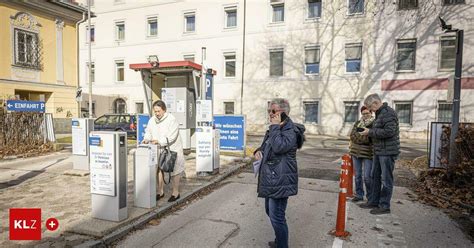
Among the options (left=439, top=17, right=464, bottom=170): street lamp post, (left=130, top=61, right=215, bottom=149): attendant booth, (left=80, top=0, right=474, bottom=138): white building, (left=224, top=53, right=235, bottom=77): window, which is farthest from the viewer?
(left=224, top=53, right=235, bottom=77): window

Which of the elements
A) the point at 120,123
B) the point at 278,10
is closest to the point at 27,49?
the point at 120,123

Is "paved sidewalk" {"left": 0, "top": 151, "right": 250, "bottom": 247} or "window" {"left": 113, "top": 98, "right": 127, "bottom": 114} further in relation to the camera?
"window" {"left": 113, "top": 98, "right": 127, "bottom": 114}

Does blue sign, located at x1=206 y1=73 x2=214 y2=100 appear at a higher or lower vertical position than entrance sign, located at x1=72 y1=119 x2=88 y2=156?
higher

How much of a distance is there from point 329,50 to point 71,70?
17.3 m

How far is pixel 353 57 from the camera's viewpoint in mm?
19406

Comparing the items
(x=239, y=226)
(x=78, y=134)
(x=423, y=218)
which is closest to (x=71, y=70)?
(x=78, y=134)

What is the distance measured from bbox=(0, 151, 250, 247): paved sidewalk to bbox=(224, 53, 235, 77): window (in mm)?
14844

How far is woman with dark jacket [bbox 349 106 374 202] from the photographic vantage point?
5.02 metres

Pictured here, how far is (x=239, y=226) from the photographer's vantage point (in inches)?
166

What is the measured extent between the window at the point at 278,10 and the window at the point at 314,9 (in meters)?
1.93

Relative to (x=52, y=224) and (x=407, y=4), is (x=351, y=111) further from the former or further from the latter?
(x=52, y=224)

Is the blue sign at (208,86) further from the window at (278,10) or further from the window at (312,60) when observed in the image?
the window at (278,10)

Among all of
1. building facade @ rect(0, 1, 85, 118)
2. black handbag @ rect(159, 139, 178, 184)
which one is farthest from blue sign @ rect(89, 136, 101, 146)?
building facade @ rect(0, 1, 85, 118)

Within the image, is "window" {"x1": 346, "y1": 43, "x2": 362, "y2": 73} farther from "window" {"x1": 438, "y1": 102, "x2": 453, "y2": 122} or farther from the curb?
the curb
